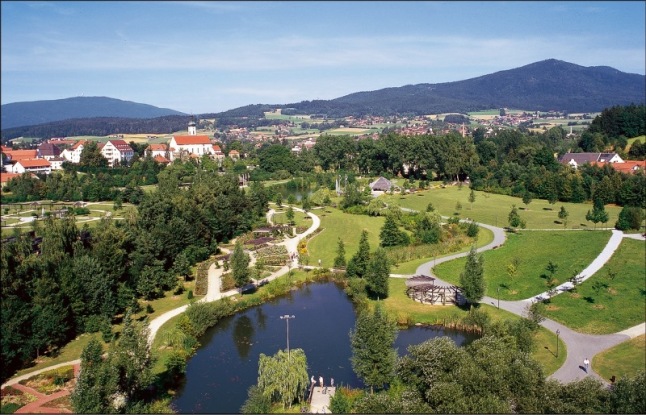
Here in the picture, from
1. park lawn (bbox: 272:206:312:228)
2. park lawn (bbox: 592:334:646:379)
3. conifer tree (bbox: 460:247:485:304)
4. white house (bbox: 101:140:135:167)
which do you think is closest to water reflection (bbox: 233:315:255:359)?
conifer tree (bbox: 460:247:485:304)

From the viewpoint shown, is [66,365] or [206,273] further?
[206,273]

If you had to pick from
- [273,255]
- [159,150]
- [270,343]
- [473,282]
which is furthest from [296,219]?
[159,150]

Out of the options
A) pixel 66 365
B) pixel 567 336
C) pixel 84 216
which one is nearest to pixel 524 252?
pixel 567 336

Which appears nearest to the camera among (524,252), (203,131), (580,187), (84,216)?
(524,252)

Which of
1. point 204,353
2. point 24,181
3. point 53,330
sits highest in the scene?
point 24,181

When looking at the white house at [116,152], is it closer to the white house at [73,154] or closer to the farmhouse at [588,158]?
the white house at [73,154]

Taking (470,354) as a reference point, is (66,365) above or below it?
below

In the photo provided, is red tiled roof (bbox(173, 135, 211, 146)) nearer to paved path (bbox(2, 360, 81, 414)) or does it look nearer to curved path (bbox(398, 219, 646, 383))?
curved path (bbox(398, 219, 646, 383))

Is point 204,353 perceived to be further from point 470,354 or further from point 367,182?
point 367,182
